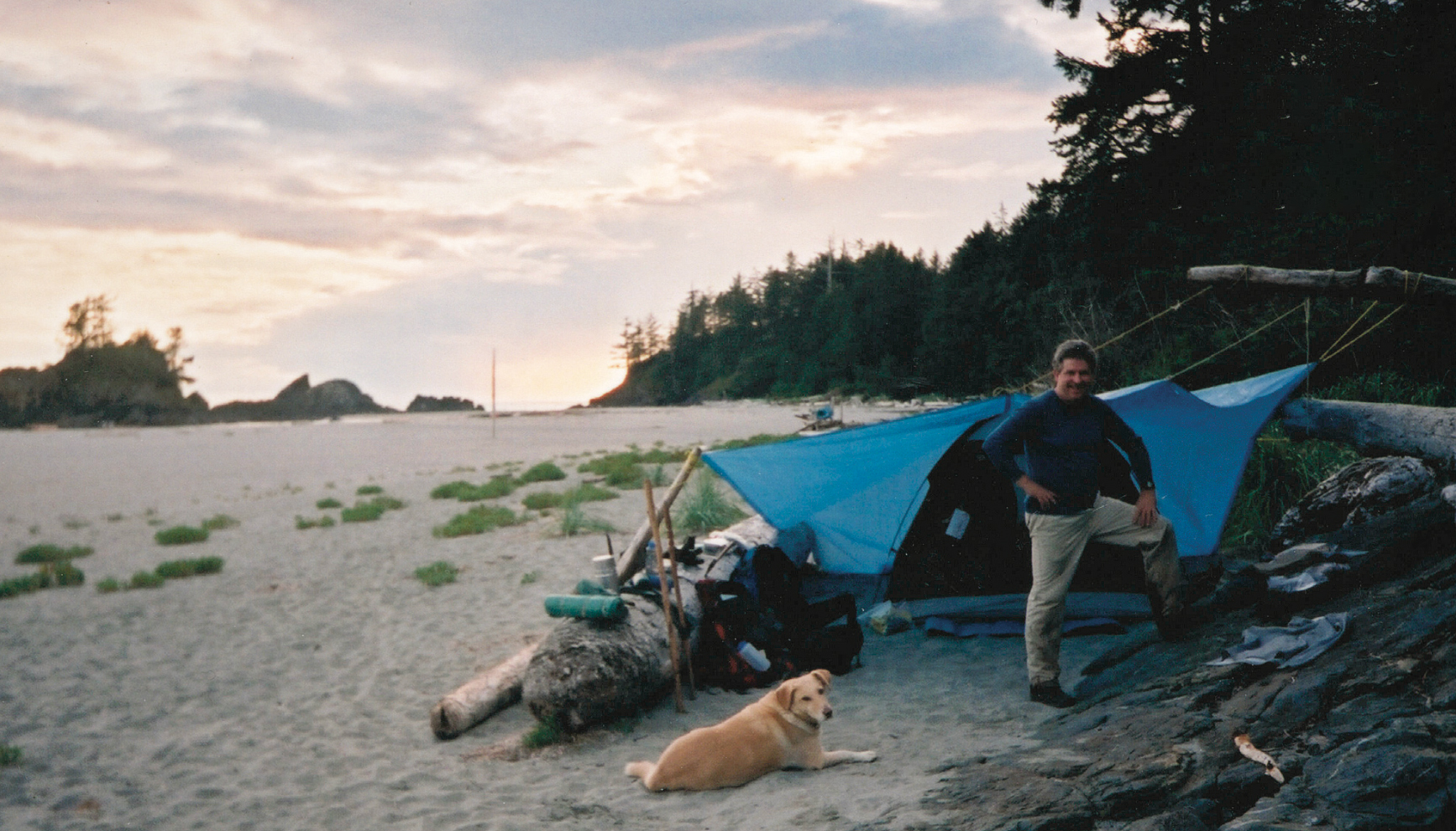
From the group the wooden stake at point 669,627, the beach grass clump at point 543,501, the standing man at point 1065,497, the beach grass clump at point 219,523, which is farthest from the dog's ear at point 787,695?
the beach grass clump at point 219,523

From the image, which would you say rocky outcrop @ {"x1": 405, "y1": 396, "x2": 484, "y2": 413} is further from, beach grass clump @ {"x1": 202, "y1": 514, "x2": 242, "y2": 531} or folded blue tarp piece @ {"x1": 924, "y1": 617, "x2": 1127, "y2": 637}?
folded blue tarp piece @ {"x1": 924, "y1": 617, "x2": 1127, "y2": 637}

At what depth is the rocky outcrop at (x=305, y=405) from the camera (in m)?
69.4

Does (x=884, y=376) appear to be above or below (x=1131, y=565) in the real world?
above

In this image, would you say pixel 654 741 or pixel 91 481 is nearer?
pixel 654 741

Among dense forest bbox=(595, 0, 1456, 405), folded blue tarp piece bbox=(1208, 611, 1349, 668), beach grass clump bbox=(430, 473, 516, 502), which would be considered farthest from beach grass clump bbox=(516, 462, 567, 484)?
folded blue tarp piece bbox=(1208, 611, 1349, 668)

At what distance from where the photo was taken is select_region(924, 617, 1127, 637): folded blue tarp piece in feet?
21.4

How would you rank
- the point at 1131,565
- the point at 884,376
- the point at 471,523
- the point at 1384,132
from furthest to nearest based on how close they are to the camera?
the point at 884,376
the point at 471,523
the point at 1384,132
the point at 1131,565

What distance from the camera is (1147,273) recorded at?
17.8 meters

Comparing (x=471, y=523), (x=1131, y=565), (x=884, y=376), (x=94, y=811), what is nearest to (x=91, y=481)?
(x=471, y=523)

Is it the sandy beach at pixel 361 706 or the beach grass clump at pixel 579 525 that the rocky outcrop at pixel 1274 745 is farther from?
the beach grass clump at pixel 579 525

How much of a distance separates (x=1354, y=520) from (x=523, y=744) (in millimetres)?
6634

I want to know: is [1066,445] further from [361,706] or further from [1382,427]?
[361,706]

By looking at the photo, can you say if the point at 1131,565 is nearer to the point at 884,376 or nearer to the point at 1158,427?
the point at 1158,427

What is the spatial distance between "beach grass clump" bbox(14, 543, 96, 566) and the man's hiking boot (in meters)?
13.9
